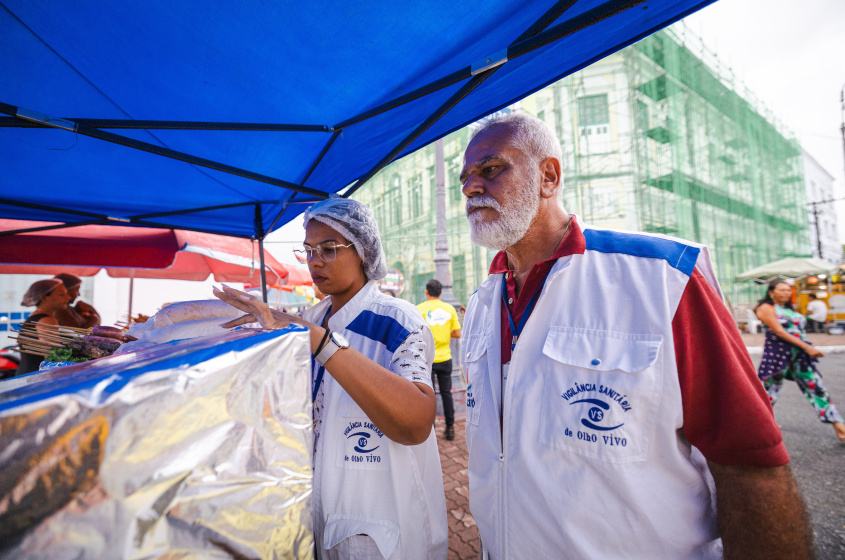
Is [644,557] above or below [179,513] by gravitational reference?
below

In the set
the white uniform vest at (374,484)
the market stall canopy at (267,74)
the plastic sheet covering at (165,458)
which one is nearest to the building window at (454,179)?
the market stall canopy at (267,74)

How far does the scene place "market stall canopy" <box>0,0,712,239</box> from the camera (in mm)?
1268

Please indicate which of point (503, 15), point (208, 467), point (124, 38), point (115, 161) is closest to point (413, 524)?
point (208, 467)

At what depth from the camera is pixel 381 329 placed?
65.0 inches

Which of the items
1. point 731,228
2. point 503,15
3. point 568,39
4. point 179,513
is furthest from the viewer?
point 731,228

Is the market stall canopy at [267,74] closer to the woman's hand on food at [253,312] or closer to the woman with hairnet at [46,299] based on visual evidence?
the woman's hand on food at [253,312]

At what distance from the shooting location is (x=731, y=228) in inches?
854

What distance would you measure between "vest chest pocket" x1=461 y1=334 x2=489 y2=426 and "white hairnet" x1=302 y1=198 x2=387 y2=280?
60 cm

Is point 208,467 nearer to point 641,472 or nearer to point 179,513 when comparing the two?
point 179,513

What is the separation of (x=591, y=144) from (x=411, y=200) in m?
11.5

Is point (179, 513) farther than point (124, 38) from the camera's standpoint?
No

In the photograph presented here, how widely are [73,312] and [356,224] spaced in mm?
4449

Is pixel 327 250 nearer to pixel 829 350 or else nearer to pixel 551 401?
pixel 551 401

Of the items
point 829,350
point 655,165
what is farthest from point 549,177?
point 655,165
